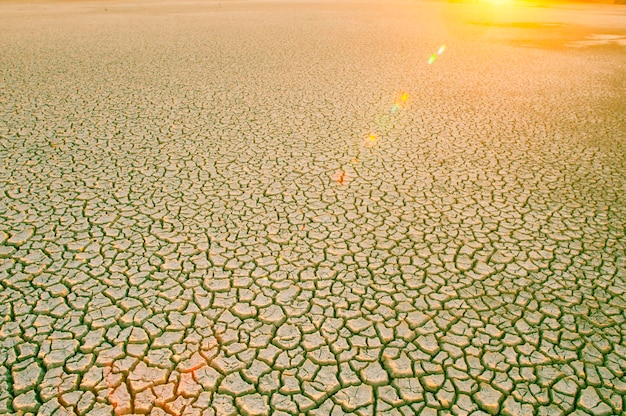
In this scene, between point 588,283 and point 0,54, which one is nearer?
point 588,283

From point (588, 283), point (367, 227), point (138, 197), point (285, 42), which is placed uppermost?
point (285, 42)

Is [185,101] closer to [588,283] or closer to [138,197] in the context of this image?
[138,197]

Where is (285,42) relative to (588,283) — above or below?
above

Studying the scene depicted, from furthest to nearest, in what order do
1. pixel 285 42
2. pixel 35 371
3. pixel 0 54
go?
pixel 285 42 < pixel 0 54 < pixel 35 371

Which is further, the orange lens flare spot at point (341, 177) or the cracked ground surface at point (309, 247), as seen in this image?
the orange lens flare spot at point (341, 177)

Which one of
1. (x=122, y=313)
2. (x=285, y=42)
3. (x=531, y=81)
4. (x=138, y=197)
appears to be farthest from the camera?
(x=285, y=42)

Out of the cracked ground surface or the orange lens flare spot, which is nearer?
the cracked ground surface

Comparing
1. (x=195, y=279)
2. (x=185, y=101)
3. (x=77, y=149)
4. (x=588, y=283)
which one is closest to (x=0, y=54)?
(x=185, y=101)

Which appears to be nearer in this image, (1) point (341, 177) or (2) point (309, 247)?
(2) point (309, 247)
